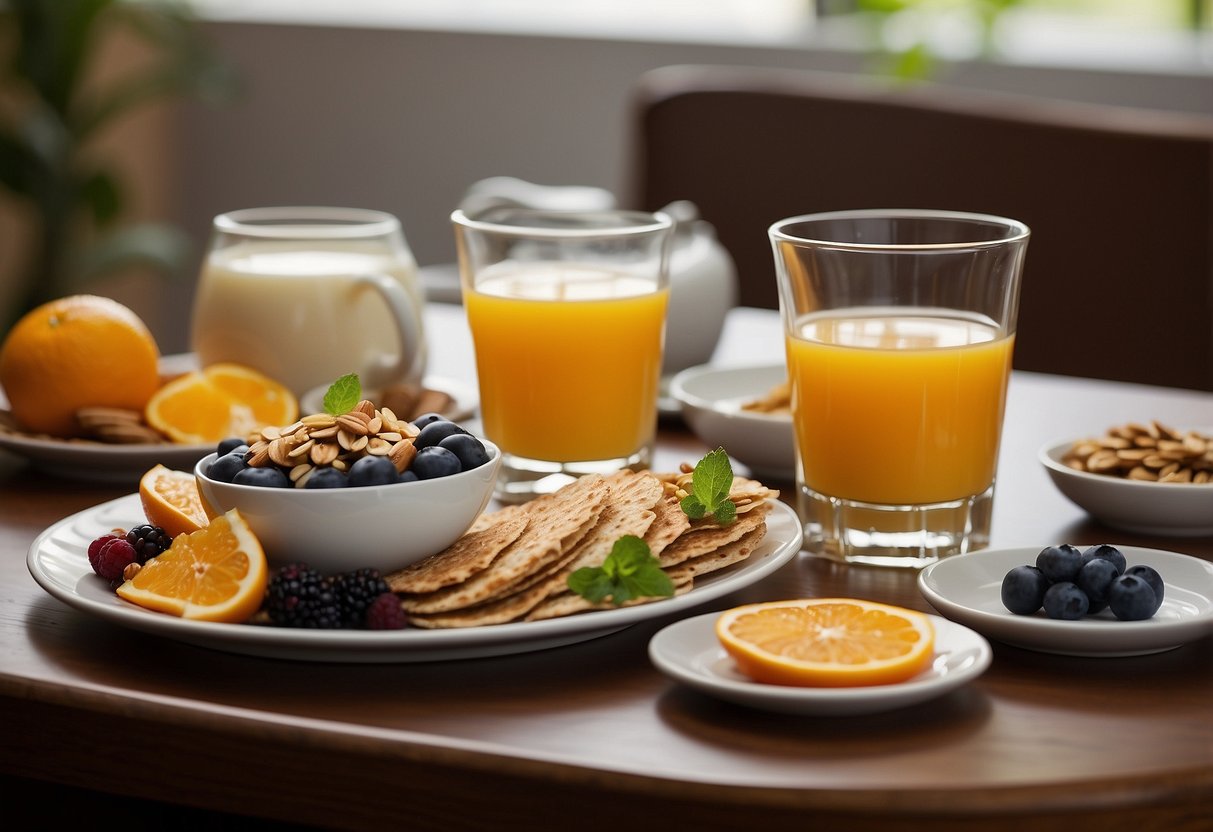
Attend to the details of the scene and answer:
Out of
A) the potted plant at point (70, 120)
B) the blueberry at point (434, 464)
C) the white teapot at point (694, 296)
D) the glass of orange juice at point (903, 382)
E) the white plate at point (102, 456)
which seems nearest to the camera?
the blueberry at point (434, 464)

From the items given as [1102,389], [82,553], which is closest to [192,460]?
[82,553]

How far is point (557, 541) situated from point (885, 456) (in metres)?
0.31

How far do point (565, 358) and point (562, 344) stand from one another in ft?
0.04

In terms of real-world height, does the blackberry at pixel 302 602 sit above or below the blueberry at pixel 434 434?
below

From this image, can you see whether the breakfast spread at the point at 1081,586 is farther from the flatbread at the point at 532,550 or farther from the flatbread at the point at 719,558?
the flatbread at the point at 532,550

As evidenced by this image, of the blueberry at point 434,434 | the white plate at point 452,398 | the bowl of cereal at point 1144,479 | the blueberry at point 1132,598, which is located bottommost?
the white plate at point 452,398

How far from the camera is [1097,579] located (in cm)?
93

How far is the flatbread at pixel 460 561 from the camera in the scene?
0.92 m

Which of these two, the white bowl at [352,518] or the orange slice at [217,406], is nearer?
the white bowl at [352,518]

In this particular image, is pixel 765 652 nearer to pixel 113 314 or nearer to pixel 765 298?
pixel 113 314

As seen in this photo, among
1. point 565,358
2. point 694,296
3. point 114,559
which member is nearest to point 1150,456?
point 565,358

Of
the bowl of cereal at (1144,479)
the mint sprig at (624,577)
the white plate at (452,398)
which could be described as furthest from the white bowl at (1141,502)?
the white plate at (452,398)

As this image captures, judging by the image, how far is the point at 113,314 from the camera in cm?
139

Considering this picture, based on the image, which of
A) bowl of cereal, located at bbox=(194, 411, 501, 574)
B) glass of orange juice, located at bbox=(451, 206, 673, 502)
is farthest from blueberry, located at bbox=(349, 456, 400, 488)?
glass of orange juice, located at bbox=(451, 206, 673, 502)
